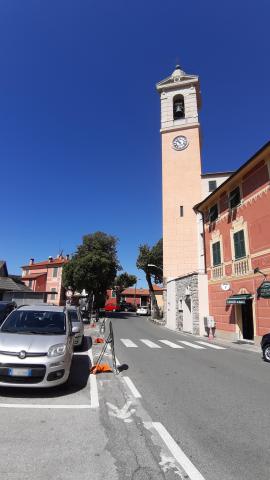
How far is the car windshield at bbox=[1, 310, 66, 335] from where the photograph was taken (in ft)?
23.6

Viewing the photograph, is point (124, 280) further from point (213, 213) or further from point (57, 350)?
point (57, 350)

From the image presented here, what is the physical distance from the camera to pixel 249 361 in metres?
11.4

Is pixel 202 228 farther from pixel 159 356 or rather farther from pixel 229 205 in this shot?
pixel 159 356

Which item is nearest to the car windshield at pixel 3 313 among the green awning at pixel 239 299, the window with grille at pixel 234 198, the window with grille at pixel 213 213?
the green awning at pixel 239 299

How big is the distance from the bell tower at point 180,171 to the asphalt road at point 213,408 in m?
23.9

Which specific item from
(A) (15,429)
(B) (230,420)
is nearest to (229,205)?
(B) (230,420)

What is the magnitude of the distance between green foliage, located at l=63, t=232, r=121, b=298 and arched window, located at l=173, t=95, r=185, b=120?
19.2m

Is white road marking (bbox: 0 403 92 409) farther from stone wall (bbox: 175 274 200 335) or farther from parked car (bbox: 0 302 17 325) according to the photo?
stone wall (bbox: 175 274 200 335)

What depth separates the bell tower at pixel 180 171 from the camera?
113ft

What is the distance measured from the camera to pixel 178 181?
118 ft

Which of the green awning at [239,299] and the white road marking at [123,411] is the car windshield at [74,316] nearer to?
the white road marking at [123,411]

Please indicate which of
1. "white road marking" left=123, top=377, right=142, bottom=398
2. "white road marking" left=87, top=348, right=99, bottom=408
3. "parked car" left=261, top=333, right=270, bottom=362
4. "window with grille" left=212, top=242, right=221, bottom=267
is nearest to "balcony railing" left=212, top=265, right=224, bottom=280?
"window with grille" left=212, top=242, right=221, bottom=267

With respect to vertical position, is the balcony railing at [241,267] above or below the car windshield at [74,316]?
above

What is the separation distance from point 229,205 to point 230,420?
55.6 feet
